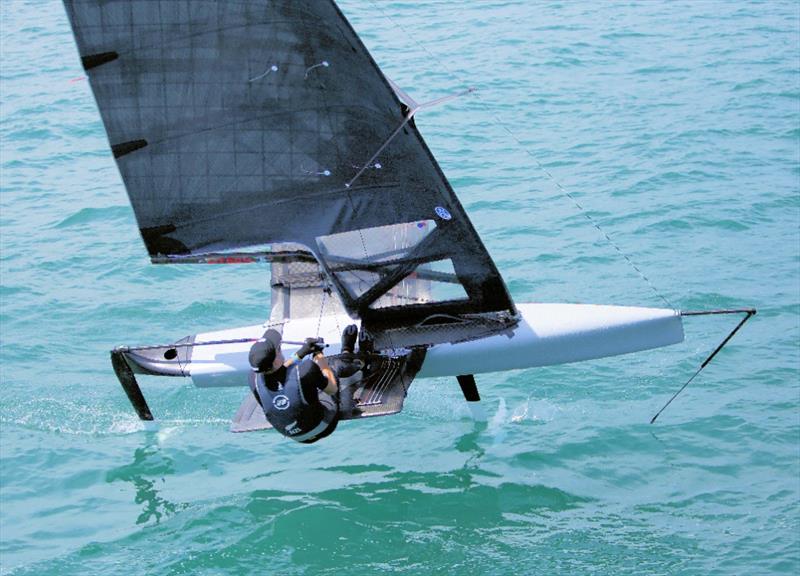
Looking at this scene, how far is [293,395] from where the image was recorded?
1112 cm

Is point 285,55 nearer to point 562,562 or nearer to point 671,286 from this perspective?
point 562,562

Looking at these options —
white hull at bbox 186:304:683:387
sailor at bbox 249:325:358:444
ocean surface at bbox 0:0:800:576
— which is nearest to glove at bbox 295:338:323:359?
sailor at bbox 249:325:358:444

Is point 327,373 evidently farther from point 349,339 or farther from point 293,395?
point 349,339

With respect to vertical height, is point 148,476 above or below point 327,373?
below

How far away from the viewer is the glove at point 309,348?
11305 mm

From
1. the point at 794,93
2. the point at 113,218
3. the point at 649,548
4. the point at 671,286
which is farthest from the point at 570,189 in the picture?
the point at 649,548

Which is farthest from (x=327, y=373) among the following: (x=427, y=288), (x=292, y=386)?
(x=427, y=288)

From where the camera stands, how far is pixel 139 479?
13.4 metres

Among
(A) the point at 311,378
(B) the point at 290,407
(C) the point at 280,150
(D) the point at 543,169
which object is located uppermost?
(C) the point at 280,150

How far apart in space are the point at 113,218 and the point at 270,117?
8335mm

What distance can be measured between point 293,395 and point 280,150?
2.19m

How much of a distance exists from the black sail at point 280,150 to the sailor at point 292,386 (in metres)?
1.24

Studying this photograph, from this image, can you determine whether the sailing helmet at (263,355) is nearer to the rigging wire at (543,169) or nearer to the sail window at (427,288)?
the sail window at (427,288)

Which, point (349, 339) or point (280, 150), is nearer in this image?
point (280, 150)
